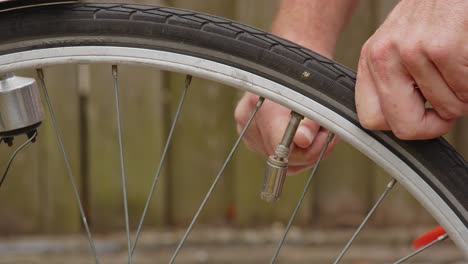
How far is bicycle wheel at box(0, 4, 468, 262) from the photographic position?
36.5 inches

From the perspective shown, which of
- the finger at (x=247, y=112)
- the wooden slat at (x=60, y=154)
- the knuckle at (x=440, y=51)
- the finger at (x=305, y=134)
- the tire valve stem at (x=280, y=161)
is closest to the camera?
the knuckle at (x=440, y=51)

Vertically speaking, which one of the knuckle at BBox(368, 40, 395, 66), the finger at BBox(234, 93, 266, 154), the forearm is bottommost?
the knuckle at BBox(368, 40, 395, 66)

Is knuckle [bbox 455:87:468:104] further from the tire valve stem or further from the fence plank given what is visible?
the fence plank

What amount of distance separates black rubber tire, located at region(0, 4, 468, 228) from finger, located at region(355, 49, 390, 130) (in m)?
0.02

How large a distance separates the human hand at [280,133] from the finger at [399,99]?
19 cm

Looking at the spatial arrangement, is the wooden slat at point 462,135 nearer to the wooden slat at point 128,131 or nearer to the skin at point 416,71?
the wooden slat at point 128,131

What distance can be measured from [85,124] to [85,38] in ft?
5.11

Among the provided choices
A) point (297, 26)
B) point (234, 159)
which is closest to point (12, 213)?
point (234, 159)

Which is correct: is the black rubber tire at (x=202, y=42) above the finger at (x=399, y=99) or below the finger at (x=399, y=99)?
above

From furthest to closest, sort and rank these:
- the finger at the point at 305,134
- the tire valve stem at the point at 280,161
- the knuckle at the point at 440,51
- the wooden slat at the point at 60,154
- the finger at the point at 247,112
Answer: the wooden slat at the point at 60,154 < the finger at the point at 247,112 < the finger at the point at 305,134 < the tire valve stem at the point at 280,161 < the knuckle at the point at 440,51

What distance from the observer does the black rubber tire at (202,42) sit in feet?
3.08

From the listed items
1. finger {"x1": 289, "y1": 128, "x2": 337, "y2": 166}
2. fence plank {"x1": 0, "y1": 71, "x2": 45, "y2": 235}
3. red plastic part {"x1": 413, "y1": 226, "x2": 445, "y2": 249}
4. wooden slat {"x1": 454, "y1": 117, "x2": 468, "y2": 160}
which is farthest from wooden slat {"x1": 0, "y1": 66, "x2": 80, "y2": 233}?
red plastic part {"x1": 413, "y1": 226, "x2": 445, "y2": 249}

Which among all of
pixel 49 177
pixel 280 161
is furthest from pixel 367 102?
pixel 49 177

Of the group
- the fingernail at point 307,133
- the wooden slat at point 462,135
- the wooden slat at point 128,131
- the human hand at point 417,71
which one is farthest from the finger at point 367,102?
the wooden slat at point 462,135
